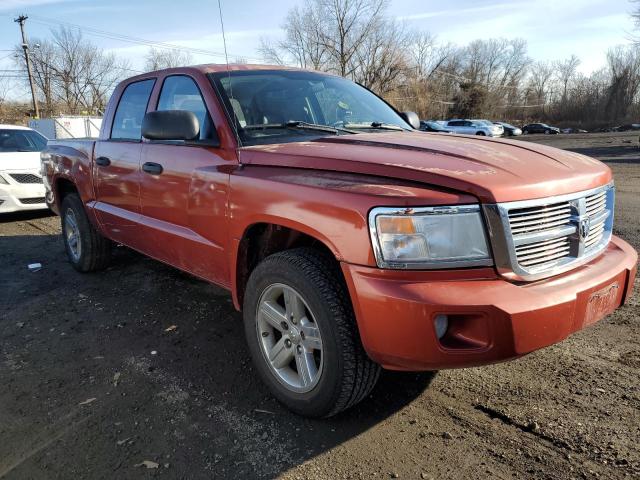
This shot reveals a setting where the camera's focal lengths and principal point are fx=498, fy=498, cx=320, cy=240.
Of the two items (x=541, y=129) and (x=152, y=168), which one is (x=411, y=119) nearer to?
(x=152, y=168)

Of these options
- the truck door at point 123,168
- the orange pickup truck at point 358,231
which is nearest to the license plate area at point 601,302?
the orange pickup truck at point 358,231

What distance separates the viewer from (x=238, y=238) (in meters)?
2.87

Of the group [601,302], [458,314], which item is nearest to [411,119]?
[601,302]

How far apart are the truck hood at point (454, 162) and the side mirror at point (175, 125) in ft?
1.29

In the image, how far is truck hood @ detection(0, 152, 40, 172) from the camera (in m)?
8.12

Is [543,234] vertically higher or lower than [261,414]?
higher

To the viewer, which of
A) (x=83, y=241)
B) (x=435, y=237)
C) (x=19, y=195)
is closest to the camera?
(x=435, y=237)

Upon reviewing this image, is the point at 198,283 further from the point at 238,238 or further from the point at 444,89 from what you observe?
the point at 444,89

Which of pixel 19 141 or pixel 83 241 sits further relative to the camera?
pixel 19 141

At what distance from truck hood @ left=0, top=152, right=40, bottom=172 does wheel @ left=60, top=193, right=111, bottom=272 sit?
3.57 m

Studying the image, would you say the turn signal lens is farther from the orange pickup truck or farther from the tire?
the tire

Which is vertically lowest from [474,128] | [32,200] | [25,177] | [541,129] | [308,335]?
[541,129]

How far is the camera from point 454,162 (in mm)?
2328

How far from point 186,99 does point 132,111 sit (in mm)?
992
